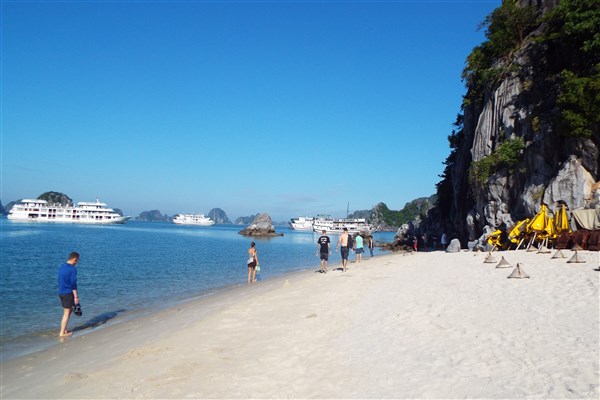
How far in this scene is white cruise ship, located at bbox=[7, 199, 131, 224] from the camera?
119 metres

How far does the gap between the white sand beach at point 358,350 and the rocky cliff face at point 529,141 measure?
1355 centimetres

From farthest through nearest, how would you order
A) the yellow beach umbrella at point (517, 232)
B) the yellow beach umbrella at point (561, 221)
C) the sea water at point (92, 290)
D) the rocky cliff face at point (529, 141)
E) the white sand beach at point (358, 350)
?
the yellow beach umbrella at point (517, 232) → the rocky cliff face at point (529, 141) → the yellow beach umbrella at point (561, 221) → the sea water at point (92, 290) → the white sand beach at point (358, 350)

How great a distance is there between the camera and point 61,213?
11888cm

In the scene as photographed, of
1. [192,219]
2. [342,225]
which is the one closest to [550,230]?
[342,225]

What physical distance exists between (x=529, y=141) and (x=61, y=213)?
421ft

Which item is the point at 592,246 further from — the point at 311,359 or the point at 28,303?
the point at 28,303

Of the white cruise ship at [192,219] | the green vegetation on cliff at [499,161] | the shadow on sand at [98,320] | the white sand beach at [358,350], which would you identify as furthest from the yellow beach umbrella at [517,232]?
the white cruise ship at [192,219]

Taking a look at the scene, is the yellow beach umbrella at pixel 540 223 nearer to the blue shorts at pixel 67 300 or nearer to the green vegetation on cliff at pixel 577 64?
the green vegetation on cliff at pixel 577 64

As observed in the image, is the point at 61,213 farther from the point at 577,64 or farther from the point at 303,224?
the point at 577,64

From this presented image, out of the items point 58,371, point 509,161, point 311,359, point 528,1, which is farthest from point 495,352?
point 528,1

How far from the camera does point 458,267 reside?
1672 centimetres

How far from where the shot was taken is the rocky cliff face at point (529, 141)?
22688mm

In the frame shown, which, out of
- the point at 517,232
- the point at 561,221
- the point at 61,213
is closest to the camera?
the point at 561,221

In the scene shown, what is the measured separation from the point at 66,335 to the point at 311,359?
7.75m
